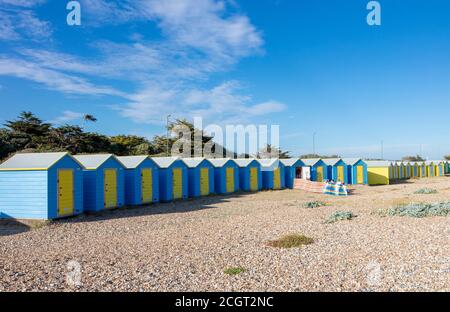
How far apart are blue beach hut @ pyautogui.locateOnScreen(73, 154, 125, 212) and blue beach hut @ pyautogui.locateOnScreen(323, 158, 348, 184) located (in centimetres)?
2105

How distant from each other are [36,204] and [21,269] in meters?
6.53

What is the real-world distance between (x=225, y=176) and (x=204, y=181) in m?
2.08

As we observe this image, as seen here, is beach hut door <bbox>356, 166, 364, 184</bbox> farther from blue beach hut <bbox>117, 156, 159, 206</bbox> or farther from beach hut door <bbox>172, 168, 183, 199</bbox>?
blue beach hut <bbox>117, 156, 159, 206</bbox>

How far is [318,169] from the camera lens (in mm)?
32562

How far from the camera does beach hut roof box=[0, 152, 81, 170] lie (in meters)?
13.7

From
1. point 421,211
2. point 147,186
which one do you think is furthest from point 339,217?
point 147,186

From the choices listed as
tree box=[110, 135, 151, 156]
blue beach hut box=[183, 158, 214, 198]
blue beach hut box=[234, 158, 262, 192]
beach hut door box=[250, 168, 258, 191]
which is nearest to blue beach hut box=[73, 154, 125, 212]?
blue beach hut box=[183, 158, 214, 198]

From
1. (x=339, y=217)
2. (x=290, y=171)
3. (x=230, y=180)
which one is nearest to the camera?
(x=339, y=217)

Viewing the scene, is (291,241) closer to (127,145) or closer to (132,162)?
(132,162)

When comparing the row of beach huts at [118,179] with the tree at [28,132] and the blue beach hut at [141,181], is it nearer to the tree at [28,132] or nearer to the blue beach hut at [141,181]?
the blue beach hut at [141,181]

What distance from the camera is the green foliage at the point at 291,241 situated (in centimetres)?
950

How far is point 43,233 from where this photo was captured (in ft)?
38.4
